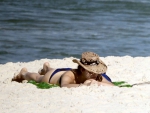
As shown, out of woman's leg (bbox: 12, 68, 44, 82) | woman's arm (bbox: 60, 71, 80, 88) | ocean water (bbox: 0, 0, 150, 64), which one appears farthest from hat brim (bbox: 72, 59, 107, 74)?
ocean water (bbox: 0, 0, 150, 64)

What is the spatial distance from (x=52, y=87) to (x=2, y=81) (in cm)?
132

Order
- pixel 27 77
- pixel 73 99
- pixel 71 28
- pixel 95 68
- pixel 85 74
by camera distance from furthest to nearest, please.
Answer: pixel 71 28, pixel 27 77, pixel 85 74, pixel 95 68, pixel 73 99

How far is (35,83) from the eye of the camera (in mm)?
8195

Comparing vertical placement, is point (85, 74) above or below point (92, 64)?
below

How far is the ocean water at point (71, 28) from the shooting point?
13.9 m

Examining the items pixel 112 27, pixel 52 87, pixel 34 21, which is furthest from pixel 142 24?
pixel 52 87

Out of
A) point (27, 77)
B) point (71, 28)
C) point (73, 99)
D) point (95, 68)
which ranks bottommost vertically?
point (71, 28)

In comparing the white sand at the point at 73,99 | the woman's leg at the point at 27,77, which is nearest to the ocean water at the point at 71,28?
the woman's leg at the point at 27,77

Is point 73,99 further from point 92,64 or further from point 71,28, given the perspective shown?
point 71,28

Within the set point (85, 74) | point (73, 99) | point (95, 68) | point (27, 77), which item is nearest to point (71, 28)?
point (27, 77)

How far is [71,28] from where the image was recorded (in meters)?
18.4

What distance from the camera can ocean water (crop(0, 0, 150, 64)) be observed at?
13.9m

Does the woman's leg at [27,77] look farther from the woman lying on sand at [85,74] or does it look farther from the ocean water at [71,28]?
the ocean water at [71,28]

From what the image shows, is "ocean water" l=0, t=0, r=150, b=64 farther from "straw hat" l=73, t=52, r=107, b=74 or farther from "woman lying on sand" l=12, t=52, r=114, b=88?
"straw hat" l=73, t=52, r=107, b=74
